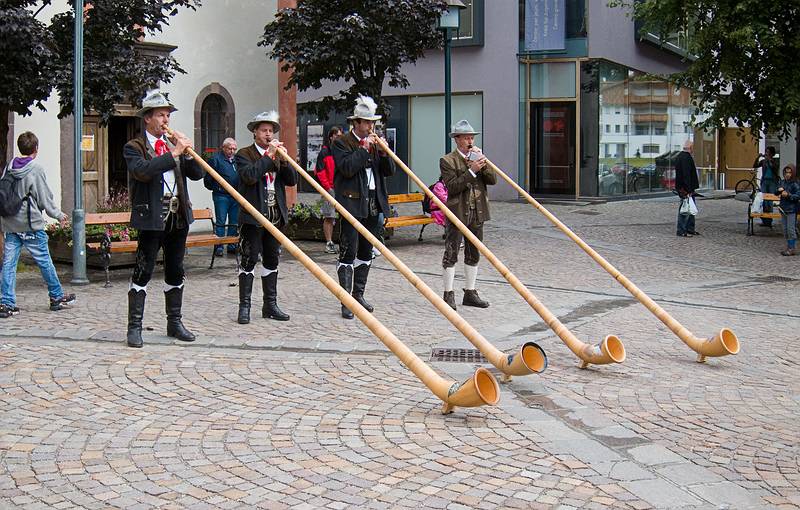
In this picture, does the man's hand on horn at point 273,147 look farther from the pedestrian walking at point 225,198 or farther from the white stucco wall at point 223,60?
the white stucco wall at point 223,60

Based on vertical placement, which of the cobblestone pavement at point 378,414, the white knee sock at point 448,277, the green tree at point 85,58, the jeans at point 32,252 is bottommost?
the cobblestone pavement at point 378,414

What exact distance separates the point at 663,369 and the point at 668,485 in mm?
2825

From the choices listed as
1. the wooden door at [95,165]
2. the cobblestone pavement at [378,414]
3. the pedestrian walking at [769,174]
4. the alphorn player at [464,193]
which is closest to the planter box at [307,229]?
the wooden door at [95,165]

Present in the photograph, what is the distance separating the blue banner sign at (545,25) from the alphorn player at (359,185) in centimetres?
1759

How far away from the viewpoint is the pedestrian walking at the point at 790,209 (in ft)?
53.6

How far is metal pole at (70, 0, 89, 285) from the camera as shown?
1198 cm

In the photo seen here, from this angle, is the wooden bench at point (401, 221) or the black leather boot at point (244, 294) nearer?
the black leather boot at point (244, 294)

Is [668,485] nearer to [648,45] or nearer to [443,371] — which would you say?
[443,371]

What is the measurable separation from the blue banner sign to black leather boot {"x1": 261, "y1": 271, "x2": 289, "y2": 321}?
1847 centimetres

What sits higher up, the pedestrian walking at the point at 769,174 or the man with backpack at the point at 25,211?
the pedestrian walking at the point at 769,174

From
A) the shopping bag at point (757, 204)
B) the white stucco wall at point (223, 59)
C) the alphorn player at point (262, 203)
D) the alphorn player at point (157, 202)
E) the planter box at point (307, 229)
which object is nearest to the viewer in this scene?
the alphorn player at point (157, 202)

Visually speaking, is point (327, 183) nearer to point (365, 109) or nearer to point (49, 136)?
point (49, 136)

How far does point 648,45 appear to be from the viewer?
30.6 m

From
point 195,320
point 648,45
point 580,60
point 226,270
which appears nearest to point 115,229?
point 226,270
